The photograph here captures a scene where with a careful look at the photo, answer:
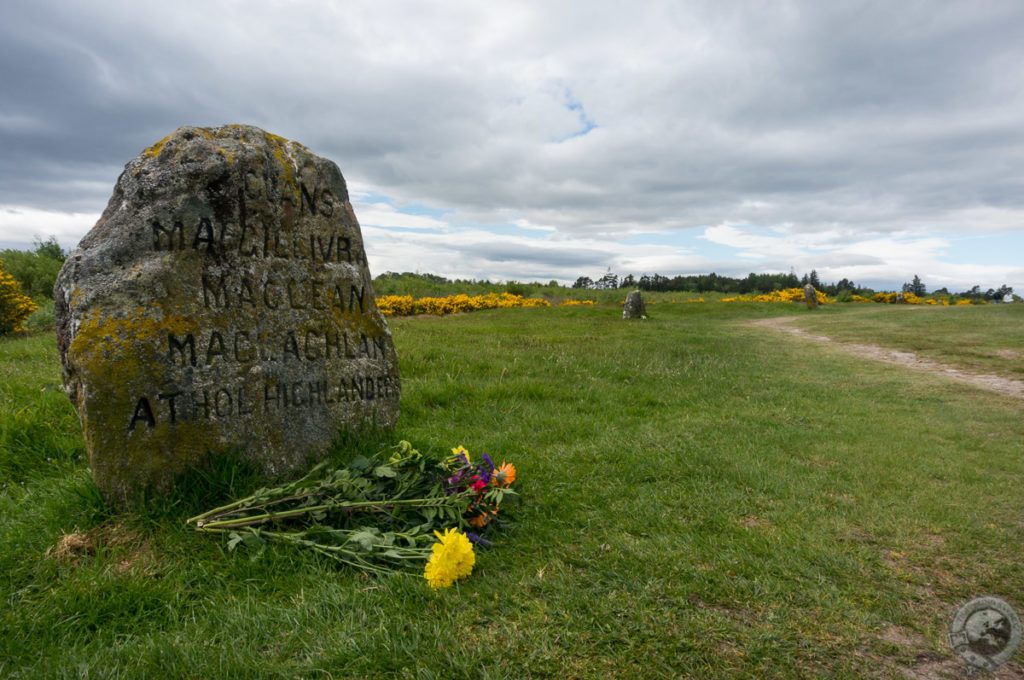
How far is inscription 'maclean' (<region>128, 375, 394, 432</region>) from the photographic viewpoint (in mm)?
3416

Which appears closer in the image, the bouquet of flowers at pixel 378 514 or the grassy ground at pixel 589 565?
the grassy ground at pixel 589 565

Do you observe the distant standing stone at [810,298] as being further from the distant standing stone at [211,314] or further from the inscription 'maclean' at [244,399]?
the distant standing stone at [211,314]

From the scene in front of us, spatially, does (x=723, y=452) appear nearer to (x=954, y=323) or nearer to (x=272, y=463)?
(x=272, y=463)

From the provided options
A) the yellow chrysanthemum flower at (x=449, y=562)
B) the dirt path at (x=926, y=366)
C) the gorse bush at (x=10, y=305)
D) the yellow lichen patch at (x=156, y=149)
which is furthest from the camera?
the gorse bush at (x=10, y=305)

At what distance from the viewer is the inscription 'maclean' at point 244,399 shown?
11.2 feet

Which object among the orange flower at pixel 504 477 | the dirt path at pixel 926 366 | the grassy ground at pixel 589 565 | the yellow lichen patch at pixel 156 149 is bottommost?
the grassy ground at pixel 589 565

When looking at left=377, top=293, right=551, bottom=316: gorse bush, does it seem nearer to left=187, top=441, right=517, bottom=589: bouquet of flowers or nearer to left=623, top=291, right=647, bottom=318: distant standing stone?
left=623, top=291, right=647, bottom=318: distant standing stone

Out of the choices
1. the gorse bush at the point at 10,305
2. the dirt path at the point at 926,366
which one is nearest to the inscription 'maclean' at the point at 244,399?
the dirt path at the point at 926,366

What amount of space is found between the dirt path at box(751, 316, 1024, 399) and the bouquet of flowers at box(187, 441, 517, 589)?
28.5 ft

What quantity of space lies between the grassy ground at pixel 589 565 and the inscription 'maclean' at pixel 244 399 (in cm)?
43

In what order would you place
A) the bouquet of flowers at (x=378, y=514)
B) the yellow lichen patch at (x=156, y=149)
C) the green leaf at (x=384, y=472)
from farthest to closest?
the yellow lichen patch at (x=156, y=149), the green leaf at (x=384, y=472), the bouquet of flowers at (x=378, y=514)

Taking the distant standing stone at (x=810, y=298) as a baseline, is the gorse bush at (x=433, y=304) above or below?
below

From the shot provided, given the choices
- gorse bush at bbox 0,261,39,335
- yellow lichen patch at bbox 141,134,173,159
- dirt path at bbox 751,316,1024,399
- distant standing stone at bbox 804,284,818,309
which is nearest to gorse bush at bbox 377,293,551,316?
gorse bush at bbox 0,261,39,335

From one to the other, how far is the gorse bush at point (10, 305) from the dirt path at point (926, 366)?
19.8 meters
